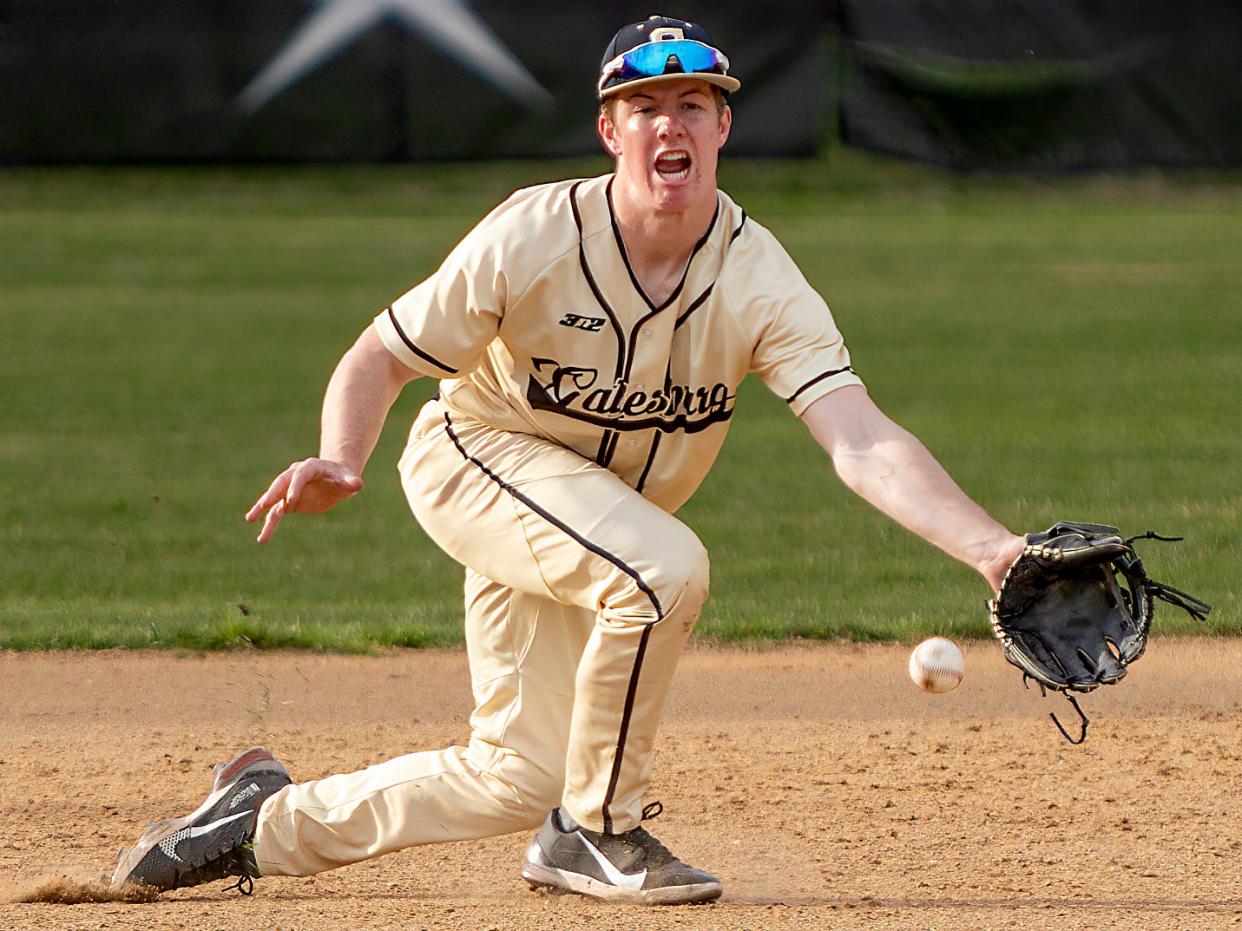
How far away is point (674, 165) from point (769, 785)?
2021 mm

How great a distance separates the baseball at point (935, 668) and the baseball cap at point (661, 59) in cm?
122

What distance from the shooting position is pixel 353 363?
12.6 feet

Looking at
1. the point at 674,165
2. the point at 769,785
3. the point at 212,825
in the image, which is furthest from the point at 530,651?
the point at 769,785

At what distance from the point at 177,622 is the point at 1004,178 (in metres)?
11.2

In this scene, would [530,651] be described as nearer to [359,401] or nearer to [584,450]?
[584,450]

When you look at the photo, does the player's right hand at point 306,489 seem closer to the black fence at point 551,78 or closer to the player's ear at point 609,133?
the player's ear at point 609,133

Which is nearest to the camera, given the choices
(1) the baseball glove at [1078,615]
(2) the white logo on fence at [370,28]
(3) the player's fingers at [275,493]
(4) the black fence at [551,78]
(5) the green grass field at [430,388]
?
(1) the baseball glove at [1078,615]

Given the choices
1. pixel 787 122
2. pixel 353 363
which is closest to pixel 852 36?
pixel 787 122

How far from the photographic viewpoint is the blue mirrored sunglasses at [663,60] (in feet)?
12.3

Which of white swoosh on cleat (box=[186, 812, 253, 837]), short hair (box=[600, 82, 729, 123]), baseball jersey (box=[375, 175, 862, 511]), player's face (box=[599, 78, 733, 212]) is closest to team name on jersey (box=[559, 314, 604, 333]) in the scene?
baseball jersey (box=[375, 175, 862, 511])

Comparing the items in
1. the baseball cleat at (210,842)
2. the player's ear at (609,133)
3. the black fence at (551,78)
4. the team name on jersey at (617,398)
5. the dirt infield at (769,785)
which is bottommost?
the dirt infield at (769,785)

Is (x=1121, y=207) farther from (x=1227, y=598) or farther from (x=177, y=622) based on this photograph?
(x=177, y=622)

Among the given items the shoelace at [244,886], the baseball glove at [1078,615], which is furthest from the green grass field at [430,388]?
the baseball glove at [1078,615]

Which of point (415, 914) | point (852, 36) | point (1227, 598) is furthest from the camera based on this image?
point (852, 36)
